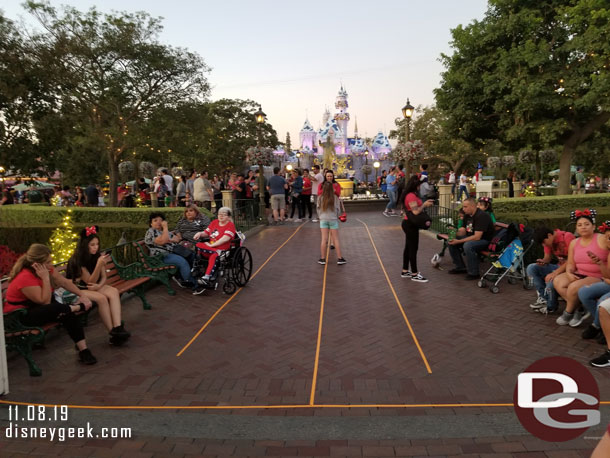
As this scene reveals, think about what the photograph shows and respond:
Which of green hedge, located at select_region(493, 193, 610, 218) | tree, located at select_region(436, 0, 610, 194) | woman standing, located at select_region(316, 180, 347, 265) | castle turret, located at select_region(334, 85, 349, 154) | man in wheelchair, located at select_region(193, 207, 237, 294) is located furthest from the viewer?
castle turret, located at select_region(334, 85, 349, 154)

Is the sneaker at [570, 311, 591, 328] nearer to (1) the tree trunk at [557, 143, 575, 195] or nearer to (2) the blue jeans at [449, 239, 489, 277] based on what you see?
(2) the blue jeans at [449, 239, 489, 277]

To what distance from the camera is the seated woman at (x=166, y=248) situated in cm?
679

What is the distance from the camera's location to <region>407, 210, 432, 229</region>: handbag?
700cm

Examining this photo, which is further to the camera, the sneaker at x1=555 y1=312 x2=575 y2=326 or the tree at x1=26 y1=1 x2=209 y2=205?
the tree at x1=26 y1=1 x2=209 y2=205

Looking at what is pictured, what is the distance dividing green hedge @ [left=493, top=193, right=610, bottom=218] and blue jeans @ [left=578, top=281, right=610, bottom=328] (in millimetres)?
7401

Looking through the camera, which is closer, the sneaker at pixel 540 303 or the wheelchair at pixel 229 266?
the sneaker at pixel 540 303

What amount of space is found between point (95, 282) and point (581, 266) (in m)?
6.05

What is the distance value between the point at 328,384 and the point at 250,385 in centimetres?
74

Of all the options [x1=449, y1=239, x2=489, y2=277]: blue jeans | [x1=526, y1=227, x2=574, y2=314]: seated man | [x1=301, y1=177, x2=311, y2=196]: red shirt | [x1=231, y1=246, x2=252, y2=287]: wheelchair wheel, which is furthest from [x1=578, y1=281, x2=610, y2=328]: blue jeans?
[x1=301, y1=177, x2=311, y2=196]: red shirt

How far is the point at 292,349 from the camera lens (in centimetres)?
464

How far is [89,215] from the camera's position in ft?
40.0

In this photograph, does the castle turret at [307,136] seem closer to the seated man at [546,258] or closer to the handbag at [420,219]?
the handbag at [420,219]

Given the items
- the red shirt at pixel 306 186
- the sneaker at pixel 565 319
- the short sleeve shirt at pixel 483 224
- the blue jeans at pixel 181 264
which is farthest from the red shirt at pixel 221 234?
the red shirt at pixel 306 186

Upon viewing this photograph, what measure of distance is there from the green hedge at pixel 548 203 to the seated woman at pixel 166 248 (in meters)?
8.96
